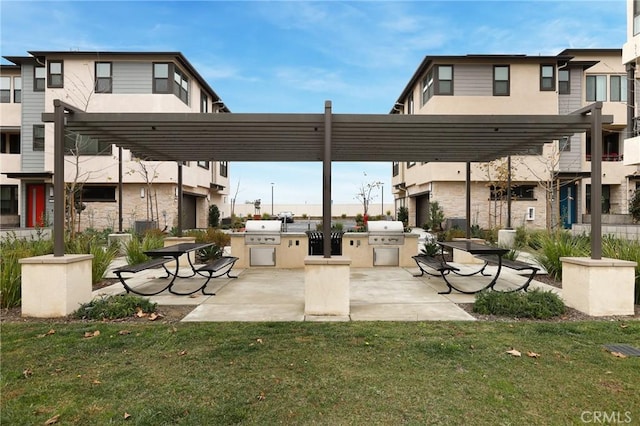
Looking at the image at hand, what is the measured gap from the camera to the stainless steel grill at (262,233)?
10.7m

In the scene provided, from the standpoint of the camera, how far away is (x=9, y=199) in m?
26.9

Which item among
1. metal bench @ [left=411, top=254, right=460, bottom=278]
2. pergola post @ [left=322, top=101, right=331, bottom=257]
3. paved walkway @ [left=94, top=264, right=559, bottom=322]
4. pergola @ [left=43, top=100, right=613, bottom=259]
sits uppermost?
pergola @ [left=43, top=100, right=613, bottom=259]

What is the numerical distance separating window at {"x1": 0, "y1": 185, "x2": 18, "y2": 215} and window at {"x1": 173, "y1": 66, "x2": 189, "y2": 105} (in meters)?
13.9

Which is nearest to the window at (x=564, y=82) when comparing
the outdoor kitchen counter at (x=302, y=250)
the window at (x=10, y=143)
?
the outdoor kitchen counter at (x=302, y=250)

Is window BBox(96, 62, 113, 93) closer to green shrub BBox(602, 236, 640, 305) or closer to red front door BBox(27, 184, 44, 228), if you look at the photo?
red front door BBox(27, 184, 44, 228)

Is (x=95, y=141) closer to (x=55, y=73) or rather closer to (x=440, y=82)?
(x=55, y=73)

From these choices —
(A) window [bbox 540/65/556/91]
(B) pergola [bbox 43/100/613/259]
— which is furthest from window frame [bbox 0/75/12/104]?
(A) window [bbox 540/65/556/91]

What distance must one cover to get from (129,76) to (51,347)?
22.2 m

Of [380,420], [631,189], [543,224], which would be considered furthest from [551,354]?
[631,189]

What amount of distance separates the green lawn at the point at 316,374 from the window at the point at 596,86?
2769 centimetres

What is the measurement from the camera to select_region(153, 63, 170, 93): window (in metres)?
22.7

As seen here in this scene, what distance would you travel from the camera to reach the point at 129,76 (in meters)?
22.7

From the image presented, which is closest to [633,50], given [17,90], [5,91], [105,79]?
[105,79]

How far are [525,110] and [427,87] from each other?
6.18 metres
